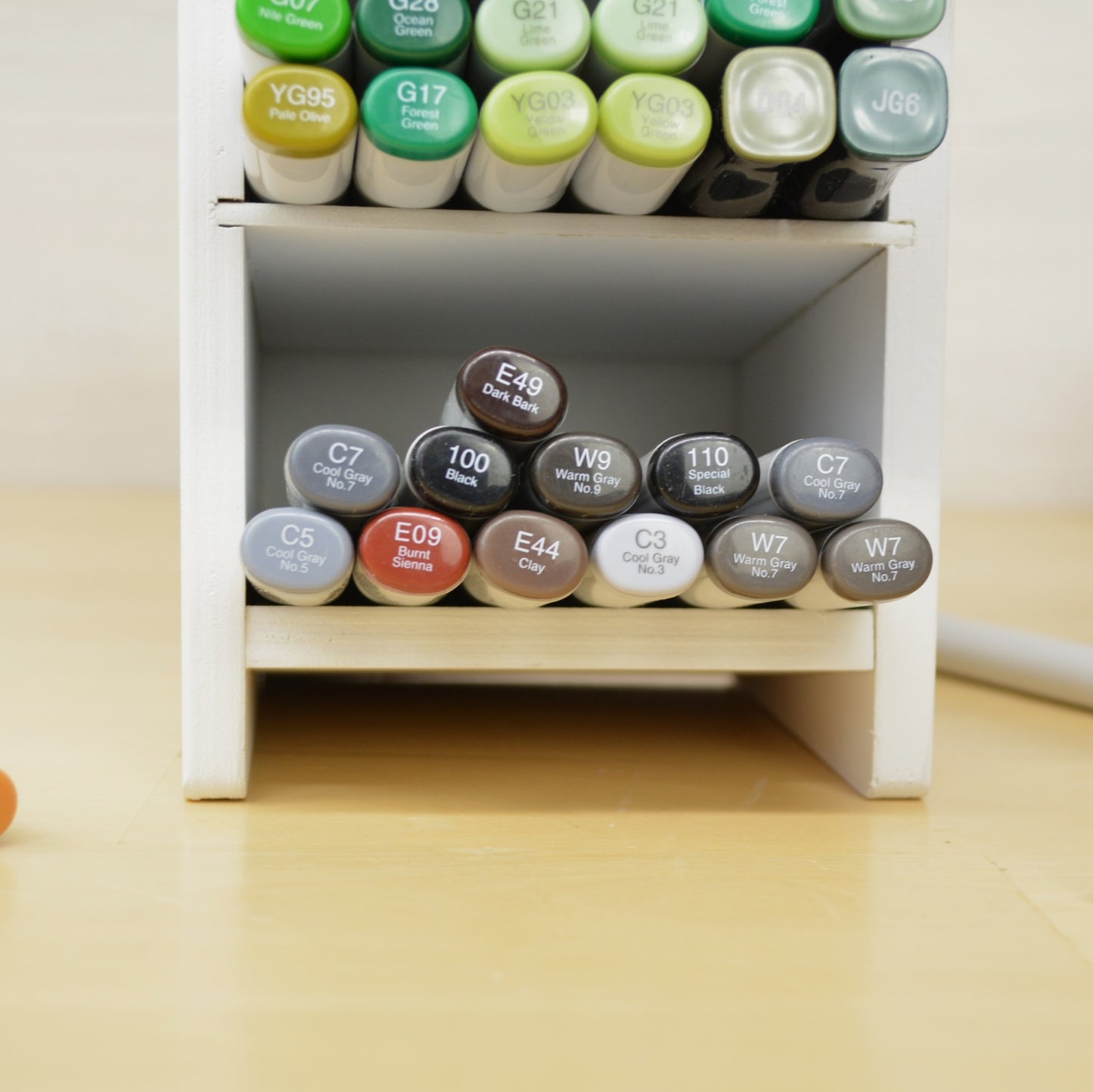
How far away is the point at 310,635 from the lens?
17.2 inches

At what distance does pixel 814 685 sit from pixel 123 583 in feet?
2.19

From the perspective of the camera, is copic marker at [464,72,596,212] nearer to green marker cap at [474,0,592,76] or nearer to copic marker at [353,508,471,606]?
green marker cap at [474,0,592,76]

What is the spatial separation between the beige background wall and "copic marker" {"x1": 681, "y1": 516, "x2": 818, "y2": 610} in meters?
0.86

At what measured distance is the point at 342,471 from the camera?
395mm

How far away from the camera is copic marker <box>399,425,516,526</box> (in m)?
0.40

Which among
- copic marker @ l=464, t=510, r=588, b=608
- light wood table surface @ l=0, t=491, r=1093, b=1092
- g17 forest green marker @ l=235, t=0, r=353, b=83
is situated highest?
g17 forest green marker @ l=235, t=0, r=353, b=83

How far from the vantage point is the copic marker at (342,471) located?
395 millimetres

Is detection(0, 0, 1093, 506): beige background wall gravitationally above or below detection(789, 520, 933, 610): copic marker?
above

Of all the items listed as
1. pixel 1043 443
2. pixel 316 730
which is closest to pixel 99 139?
pixel 316 730

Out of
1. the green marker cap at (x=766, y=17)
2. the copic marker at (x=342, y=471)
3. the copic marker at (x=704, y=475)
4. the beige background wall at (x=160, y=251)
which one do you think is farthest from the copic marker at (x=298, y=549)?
the beige background wall at (x=160, y=251)

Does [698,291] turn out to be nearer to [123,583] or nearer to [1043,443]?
[123,583]

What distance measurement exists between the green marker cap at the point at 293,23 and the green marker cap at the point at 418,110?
0.02 metres

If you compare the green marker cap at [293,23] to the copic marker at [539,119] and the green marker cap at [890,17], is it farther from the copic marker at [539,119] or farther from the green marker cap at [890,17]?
the green marker cap at [890,17]

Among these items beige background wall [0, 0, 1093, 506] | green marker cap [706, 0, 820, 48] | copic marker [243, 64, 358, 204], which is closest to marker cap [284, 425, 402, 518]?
copic marker [243, 64, 358, 204]
